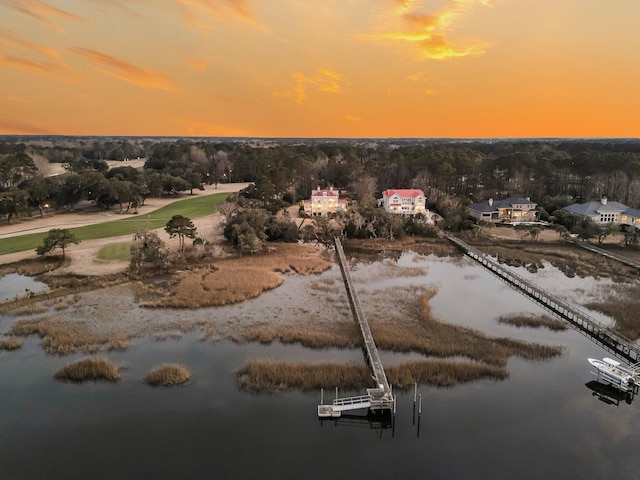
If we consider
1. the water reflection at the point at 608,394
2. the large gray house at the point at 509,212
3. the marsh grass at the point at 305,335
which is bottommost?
the water reflection at the point at 608,394

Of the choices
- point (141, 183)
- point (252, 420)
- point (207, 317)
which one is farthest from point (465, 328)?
point (141, 183)

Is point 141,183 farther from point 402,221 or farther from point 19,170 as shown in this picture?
point 402,221

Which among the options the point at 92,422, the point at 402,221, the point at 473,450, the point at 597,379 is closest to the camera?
the point at 473,450

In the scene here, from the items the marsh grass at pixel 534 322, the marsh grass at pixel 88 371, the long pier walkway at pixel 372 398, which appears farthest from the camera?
the marsh grass at pixel 534 322

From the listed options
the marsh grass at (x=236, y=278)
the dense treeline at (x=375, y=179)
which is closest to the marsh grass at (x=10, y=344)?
the marsh grass at (x=236, y=278)

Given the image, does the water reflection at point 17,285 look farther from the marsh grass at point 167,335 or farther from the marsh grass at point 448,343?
the marsh grass at point 448,343

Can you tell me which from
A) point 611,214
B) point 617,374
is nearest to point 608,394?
Result: point 617,374
